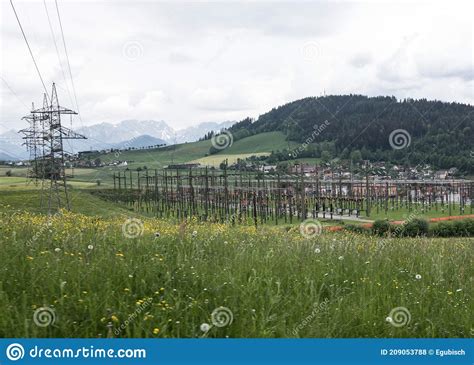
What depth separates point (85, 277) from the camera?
18.3 ft

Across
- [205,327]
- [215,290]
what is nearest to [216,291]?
[215,290]

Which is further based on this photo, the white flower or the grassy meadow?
the grassy meadow

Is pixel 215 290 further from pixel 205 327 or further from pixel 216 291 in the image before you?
pixel 205 327

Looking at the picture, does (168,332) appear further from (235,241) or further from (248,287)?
(235,241)

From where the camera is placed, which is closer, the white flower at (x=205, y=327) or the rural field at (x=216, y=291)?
the white flower at (x=205, y=327)

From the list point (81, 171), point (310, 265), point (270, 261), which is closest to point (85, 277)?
point (270, 261)

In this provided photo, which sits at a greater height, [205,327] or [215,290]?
[215,290]

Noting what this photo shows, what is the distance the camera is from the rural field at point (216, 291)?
476cm

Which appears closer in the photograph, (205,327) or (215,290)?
(205,327)

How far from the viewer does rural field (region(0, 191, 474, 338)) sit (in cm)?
476

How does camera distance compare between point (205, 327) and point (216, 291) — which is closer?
point (205, 327)

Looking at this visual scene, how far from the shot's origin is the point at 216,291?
549 centimetres

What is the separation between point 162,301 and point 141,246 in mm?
2184

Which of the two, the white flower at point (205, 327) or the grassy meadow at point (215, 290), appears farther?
the grassy meadow at point (215, 290)
